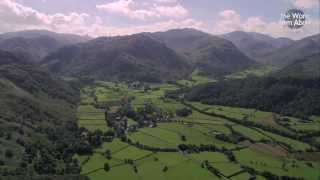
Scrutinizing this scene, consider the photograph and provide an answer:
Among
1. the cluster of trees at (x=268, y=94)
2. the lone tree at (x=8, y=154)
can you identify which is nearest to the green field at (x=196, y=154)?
the cluster of trees at (x=268, y=94)

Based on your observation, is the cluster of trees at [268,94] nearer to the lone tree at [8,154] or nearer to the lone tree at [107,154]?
the lone tree at [107,154]

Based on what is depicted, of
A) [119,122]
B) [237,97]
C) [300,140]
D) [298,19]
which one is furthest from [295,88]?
[298,19]

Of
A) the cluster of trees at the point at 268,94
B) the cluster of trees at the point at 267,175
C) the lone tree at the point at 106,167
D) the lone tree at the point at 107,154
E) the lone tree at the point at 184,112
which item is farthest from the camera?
the cluster of trees at the point at 268,94

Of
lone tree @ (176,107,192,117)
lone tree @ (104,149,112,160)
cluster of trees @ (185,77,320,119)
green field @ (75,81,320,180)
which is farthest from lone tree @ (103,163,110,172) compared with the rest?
cluster of trees @ (185,77,320,119)

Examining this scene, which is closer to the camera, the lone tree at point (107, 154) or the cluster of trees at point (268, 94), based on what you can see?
the lone tree at point (107, 154)

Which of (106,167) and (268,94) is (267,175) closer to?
(106,167)

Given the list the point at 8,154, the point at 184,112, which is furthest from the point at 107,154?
the point at 184,112

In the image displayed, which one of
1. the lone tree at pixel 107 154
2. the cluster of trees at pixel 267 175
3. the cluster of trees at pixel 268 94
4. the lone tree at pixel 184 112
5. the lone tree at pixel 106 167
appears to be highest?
the cluster of trees at pixel 268 94

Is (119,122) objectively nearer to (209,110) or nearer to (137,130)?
(137,130)
